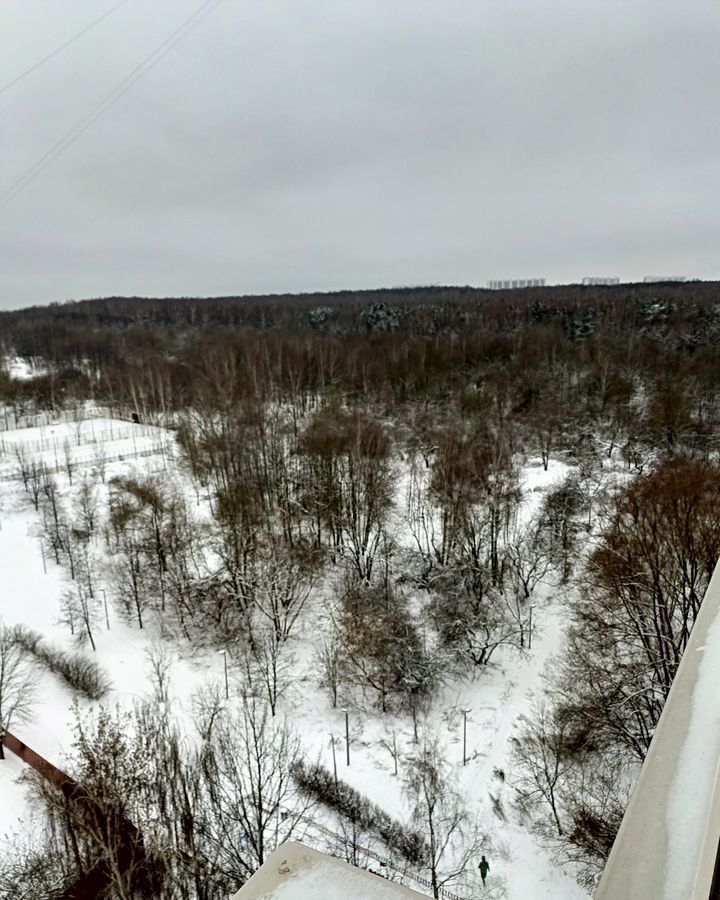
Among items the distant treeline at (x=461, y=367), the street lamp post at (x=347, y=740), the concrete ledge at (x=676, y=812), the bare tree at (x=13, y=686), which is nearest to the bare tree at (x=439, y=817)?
the street lamp post at (x=347, y=740)

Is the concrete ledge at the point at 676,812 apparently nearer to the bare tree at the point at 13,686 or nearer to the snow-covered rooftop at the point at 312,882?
the snow-covered rooftop at the point at 312,882

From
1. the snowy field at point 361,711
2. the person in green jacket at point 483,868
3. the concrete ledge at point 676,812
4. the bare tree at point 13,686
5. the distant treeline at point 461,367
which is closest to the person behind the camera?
the concrete ledge at point 676,812

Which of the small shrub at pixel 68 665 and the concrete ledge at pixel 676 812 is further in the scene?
the small shrub at pixel 68 665

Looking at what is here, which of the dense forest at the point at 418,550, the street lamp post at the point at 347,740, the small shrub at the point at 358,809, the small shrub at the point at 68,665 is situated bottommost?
the small shrub at the point at 358,809

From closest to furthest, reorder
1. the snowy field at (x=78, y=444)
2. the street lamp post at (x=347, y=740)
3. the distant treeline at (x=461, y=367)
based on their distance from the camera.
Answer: the street lamp post at (x=347, y=740) < the snowy field at (x=78, y=444) < the distant treeline at (x=461, y=367)

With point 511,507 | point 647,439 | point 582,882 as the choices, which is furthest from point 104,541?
point 647,439

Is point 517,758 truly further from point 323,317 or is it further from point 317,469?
point 323,317

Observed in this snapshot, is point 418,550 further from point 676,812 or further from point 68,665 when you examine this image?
point 676,812

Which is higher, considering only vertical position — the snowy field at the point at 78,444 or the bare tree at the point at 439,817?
the snowy field at the point at 78,444
